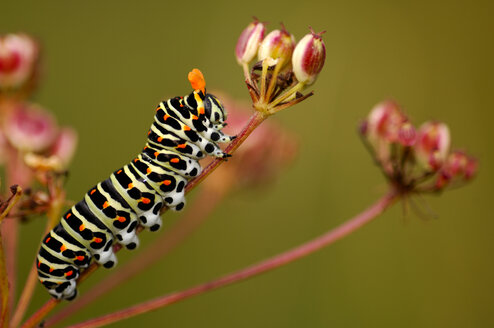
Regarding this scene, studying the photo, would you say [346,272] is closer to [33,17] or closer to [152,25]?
[152,25]

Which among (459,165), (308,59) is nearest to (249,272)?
(308,59)

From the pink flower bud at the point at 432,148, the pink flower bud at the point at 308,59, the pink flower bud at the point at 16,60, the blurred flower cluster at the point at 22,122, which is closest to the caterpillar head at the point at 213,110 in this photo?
the pink flower bud at the point at 308,59

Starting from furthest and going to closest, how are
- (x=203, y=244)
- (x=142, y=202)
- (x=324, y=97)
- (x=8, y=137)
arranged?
(x=324, y=97)
(x=203, y=244)
(x=8, y=137)
(x=142, y=202)

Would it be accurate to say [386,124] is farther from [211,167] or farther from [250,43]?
[211,167]

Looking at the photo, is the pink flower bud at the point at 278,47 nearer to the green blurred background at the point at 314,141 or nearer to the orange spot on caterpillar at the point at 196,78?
the orange spot on caterpillar at the point at 196,78

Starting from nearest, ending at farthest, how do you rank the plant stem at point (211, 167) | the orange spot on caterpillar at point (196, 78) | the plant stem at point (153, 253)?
the plant stem at point (211, 167)
the orange spot on caterpillar at point (196, 78)
the plant stem at point (153, 253)

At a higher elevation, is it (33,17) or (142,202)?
(33,17)

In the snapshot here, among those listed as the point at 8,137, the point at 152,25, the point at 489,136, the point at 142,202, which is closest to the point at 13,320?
the point at 142,202

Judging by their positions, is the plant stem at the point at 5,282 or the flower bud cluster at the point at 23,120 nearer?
the plant stem at the point at 5,282
